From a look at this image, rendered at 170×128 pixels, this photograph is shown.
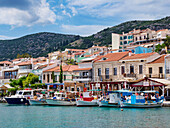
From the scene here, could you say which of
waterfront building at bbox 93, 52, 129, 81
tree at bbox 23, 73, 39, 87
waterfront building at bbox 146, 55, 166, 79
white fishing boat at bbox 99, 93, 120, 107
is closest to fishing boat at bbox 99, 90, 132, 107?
white fishing boat at bbox 99, 93, 120, 107

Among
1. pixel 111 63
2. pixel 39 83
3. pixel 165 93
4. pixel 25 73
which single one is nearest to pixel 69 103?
pixel 111 63

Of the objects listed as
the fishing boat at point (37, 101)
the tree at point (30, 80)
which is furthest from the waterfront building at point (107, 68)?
the tree at point (30, 80)

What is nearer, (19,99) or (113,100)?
(113,100)

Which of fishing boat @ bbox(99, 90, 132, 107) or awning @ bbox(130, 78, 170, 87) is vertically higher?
awning @ bbox(130, 78, 170, 87)

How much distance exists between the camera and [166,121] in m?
28.5

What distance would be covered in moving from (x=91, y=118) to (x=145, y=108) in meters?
11.5

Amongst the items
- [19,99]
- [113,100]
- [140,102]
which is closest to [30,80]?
[19,99]

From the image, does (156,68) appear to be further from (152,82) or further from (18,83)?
(18,83)

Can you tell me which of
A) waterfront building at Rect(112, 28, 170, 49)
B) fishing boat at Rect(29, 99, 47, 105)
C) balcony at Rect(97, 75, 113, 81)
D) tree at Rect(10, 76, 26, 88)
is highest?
waterfront building at Rect(112, 28, 170, 49)

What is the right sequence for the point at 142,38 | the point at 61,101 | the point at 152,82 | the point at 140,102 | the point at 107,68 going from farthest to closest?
the point at 142,38 < the point at 107,68 < the point at 61,101 < the point at 152,82 < the point at 140,102

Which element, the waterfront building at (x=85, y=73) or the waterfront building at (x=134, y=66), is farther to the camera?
the waterfront building at (x=85, y=73)

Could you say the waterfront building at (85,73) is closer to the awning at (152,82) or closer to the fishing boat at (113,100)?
the fishing boat at (113,100)

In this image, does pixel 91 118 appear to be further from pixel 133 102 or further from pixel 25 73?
pixel 25 73

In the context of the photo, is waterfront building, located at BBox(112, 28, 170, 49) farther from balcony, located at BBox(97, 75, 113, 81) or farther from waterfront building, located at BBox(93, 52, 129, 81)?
balcony, located at BBox(97, 75, 113, 81)
